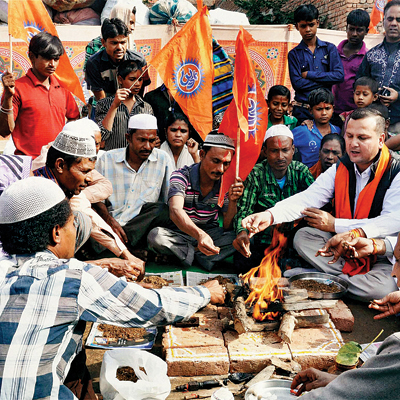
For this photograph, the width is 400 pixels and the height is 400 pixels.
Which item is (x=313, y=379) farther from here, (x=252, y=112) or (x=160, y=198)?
(x=160, y=198)

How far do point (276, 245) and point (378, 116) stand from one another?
181 centimetres

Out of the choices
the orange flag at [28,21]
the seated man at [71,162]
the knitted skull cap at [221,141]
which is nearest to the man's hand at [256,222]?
the knitted skull cap at [221,141]

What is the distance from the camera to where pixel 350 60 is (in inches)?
300

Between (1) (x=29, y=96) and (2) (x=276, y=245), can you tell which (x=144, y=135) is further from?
(2) (x=276, y=245)

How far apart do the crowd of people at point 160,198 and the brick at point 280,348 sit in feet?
1.69

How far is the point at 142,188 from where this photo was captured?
5820 millimetres

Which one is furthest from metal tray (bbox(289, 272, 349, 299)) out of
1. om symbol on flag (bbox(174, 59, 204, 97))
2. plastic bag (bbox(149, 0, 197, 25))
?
plastic bag (bbox(149, 0, 197, 25))

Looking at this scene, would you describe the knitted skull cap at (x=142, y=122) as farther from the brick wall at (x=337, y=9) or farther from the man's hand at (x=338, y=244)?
the brick wall at (x=337, y=9)

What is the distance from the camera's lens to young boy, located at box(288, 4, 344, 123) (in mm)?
6949

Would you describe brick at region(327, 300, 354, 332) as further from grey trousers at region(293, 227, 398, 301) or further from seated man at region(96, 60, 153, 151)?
seated man at region(96, 60, 153, 151)

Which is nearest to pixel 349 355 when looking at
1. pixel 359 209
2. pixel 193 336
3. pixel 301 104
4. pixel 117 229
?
pixel 193 336

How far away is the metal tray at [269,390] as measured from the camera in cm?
301

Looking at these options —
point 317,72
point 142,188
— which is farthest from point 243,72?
point 317,72

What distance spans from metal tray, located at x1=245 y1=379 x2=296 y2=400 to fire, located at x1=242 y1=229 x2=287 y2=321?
2.45 ft
